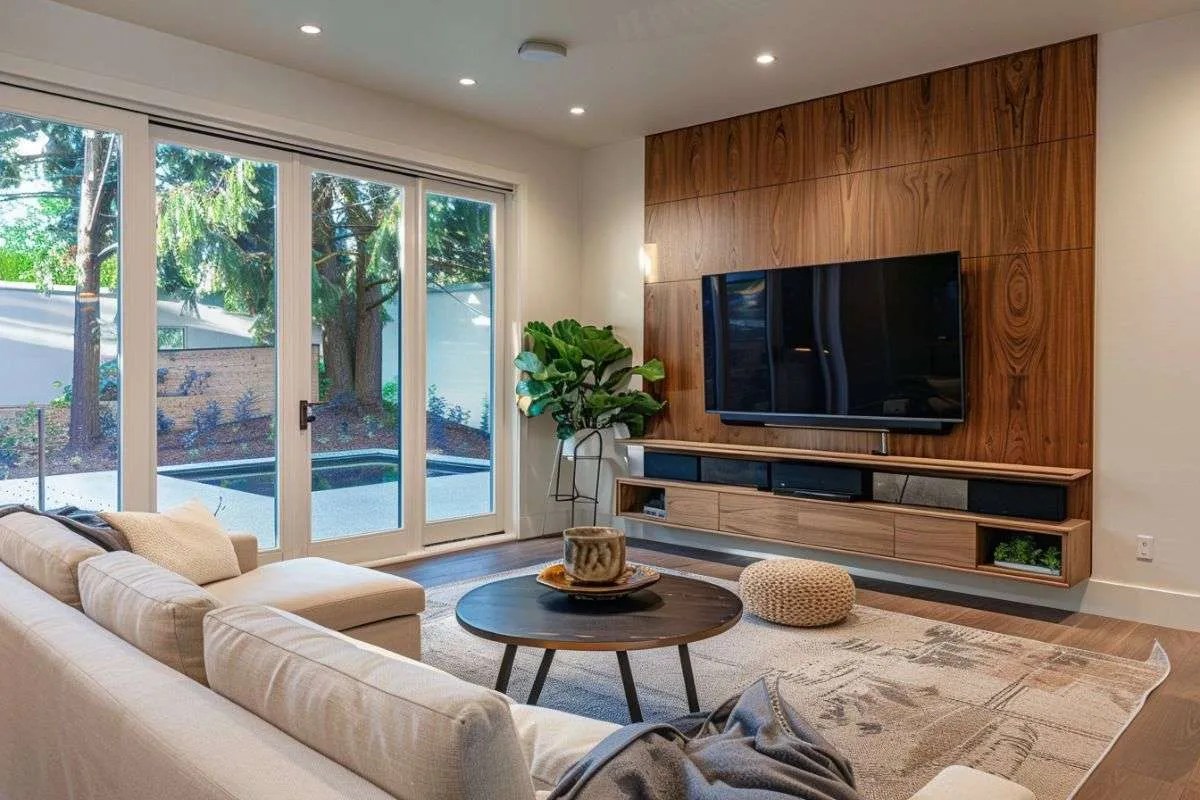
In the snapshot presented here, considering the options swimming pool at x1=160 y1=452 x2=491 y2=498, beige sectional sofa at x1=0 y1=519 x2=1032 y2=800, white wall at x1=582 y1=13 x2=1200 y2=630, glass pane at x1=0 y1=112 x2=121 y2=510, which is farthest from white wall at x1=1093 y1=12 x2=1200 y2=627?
glass pane at x1=0 y1=112 x2=121 y2=510

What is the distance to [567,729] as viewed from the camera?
4.33ft

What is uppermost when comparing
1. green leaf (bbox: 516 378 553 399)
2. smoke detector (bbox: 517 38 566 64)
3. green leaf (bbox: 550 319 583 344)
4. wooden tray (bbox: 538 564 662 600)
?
smoke detector (bbox: 517 38 566 64)

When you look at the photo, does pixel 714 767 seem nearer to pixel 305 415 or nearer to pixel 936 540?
pixel 936 540

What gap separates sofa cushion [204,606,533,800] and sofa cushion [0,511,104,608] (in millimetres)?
702

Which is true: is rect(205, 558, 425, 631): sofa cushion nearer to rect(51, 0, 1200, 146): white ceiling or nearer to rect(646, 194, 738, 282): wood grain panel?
rect(51, 0, 1200, 146): white ceiling

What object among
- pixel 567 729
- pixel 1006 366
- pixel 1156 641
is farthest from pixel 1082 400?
pixel 567 729

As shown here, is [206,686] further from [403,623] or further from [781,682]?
[781,682]

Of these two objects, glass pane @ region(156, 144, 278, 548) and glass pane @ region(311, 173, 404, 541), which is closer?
glass pane @ region(156, 144, 278, 548)

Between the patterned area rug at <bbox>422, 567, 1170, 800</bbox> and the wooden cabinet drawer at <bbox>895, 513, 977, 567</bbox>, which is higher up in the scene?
the wooden cabinet drawer at <bbox>895, 513, 977, 567</bbox>

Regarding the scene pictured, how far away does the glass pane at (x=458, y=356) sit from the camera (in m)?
5.38

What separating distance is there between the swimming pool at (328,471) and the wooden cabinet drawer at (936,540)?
2712mm

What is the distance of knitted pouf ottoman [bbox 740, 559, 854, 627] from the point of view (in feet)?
12.0

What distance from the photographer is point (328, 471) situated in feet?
16.0

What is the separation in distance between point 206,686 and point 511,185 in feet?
15.9
